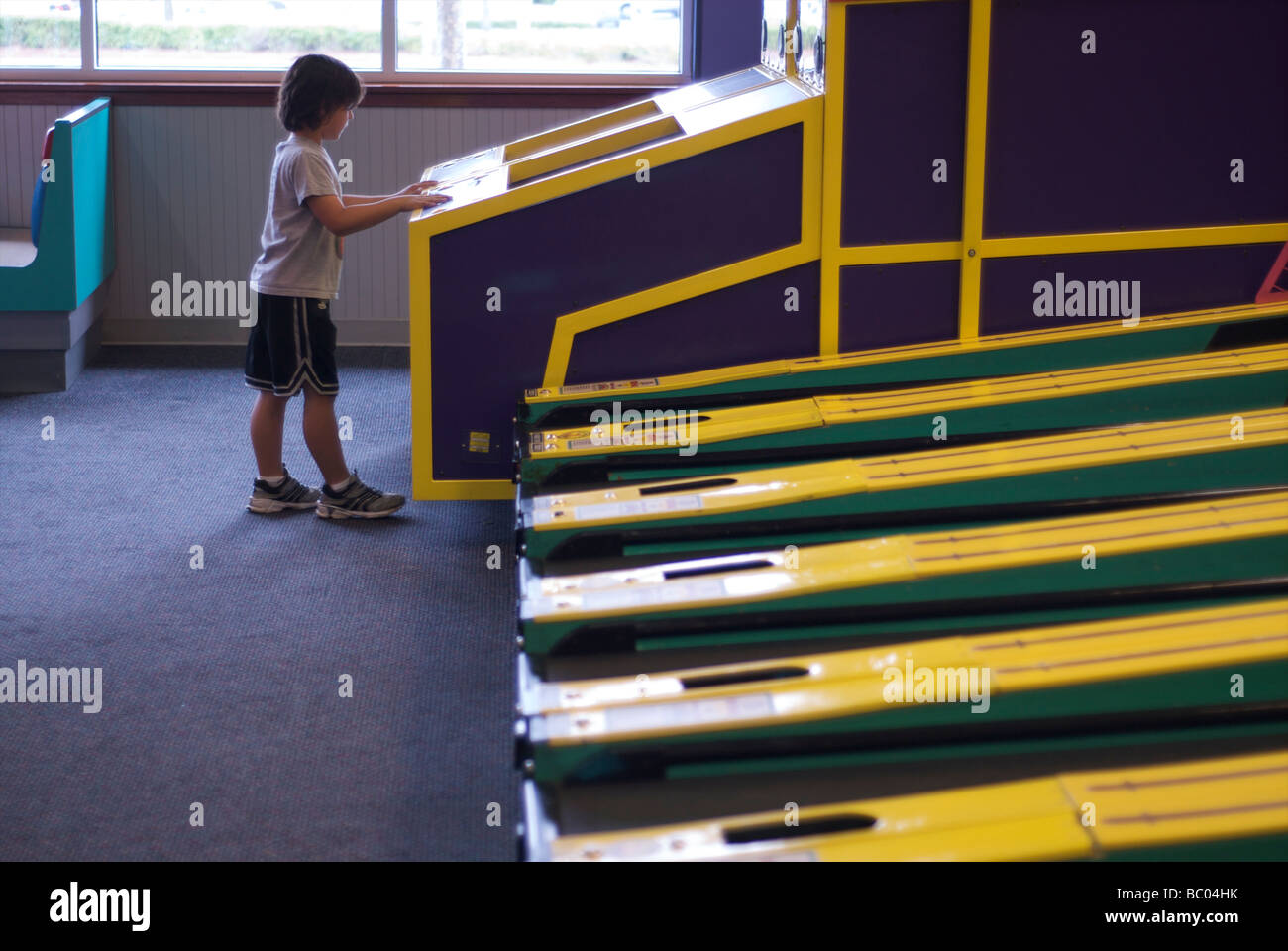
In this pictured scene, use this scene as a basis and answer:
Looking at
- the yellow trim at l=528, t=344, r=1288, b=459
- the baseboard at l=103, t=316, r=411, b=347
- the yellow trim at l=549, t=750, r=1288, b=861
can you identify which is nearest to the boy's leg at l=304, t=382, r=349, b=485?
the yellow trim at l=528, t=344, r=1288, b=459

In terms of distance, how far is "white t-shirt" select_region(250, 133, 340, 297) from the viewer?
3773mm

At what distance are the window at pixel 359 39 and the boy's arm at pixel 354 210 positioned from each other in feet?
8.28

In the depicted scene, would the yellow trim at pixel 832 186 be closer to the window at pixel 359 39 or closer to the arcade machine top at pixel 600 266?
the arcade machine top at pixel 600 266

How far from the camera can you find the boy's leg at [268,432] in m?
4.02

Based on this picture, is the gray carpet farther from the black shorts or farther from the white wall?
the white wall

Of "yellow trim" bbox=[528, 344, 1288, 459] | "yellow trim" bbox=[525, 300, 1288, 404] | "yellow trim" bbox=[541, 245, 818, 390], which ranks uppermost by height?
"yellow trim" bbox=[541, 245, 818, 390]

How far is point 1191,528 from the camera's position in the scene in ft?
8.33

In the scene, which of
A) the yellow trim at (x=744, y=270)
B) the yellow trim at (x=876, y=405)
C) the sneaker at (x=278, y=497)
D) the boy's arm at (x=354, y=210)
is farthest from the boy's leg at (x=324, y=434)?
the yellow trim at (x=876, y=405)

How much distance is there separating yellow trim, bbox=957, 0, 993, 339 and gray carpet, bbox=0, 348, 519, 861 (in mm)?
1419

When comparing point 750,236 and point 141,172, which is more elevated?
point 141,172

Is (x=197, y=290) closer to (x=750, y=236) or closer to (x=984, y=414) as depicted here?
(x=750, y=236)
